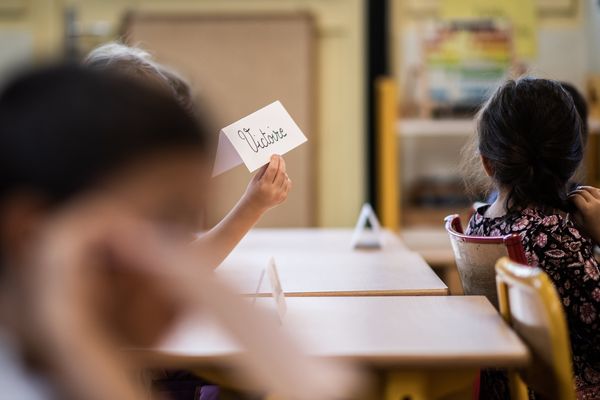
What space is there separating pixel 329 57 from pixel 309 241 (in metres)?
1.39

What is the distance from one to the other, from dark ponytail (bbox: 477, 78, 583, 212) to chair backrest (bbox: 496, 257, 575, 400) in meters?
0.37

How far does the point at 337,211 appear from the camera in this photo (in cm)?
332

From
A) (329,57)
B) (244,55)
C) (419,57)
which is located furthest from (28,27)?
(419,57)

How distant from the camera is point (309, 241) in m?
2.13

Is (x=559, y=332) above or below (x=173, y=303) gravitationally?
below

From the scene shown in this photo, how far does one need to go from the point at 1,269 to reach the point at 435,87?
2832 mm

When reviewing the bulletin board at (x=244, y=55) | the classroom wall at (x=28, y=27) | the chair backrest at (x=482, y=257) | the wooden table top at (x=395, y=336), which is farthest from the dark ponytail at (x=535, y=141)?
the classroom wall at (x=28, y=27)

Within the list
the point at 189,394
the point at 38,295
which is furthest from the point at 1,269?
the point at 189,394

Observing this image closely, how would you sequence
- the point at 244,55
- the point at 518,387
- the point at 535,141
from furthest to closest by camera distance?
the point at 244,55 < the point at 535,141 < the point at 518,387

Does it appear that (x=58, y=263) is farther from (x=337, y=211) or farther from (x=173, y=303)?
(x=337, y=211)

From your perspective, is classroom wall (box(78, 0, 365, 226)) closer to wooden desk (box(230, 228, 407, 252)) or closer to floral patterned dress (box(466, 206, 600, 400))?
wooden desk (box(230, 228, 407, 252))

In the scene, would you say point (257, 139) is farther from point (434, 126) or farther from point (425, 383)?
point (434, 126)

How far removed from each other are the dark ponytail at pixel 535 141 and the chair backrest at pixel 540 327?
0.37 meters

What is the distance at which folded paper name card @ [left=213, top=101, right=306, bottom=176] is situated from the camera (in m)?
1.32
